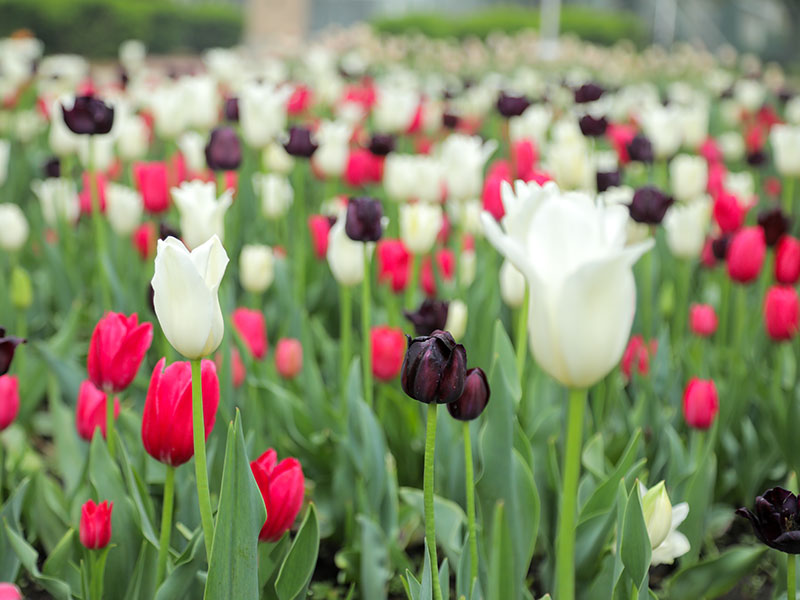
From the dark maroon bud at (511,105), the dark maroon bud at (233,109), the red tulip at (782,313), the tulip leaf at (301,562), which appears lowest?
the tulip leaf at (301,562)

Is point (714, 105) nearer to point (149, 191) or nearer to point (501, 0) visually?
point (149, 191)

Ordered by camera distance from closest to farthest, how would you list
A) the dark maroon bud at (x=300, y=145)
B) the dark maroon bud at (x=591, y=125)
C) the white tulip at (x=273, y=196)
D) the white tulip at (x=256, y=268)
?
the white tulip at (x=256, y=268) → the dark maroon bud at (x=300, y=145) → the dark maroon bud at (x=591, y=125) → the white tulip at (x=273, y=196)

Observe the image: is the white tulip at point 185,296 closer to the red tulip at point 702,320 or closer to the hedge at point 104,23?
the red tulip at point 702,320

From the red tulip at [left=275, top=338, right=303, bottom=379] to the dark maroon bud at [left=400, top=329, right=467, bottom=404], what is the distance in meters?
1.04

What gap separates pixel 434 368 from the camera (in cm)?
97

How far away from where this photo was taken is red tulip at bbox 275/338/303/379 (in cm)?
199

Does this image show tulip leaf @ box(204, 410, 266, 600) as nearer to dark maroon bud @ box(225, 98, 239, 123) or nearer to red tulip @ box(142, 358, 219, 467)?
red tulip @ box(142, 358, 219, 467)

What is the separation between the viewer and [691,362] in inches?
80.5

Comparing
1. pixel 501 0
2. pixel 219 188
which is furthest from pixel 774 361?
pixel 501 0

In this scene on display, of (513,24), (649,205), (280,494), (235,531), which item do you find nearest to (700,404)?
(649,205)

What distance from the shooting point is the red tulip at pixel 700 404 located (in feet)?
5.45

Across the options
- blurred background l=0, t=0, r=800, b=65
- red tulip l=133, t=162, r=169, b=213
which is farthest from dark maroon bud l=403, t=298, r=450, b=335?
blurred background l=0, t=0, r=800, b=65

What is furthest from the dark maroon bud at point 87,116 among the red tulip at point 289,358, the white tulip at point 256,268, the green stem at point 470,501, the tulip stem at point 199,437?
the green stem at point 470,501

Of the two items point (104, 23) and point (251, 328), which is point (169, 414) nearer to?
point (251, 328)
